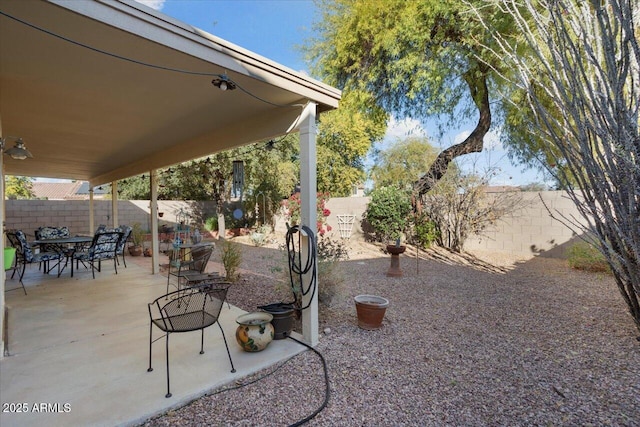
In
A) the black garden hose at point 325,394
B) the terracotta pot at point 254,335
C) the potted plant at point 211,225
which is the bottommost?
the black garden hose at point 325,394

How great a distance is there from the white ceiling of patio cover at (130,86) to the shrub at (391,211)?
502 cm

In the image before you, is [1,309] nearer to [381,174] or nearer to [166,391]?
[166,391]

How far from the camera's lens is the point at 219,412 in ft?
6.57

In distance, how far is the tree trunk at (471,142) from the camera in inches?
289

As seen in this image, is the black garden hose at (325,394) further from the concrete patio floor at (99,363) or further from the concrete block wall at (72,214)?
the concrete block wall at (72,214)

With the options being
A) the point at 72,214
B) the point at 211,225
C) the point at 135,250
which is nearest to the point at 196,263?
the point at 135,250

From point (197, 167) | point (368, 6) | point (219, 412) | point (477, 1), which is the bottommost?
point (219, 412)

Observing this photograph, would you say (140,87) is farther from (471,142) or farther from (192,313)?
(471,142)

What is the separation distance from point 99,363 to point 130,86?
2322 mm

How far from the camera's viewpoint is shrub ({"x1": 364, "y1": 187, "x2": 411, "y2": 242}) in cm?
811

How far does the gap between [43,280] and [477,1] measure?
30.8 ft

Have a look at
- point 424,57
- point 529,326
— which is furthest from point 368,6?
point 529,326

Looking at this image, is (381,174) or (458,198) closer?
(458,198)

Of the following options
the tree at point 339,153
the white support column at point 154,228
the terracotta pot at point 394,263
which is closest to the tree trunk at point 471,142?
the terracotta pot at point 394,263
